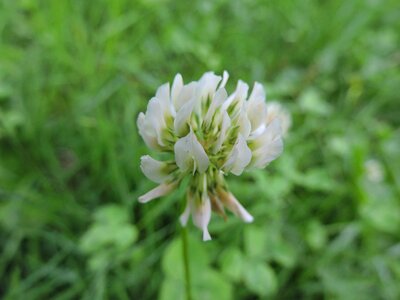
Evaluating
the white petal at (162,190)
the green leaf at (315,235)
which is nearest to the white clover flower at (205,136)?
the white petal at (162,190)

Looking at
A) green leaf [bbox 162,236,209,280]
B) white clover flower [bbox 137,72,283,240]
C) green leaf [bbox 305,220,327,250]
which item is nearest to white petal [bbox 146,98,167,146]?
white clover flower [bbox 137,72,283,240]

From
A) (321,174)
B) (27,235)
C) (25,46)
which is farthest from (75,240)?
(25,46)

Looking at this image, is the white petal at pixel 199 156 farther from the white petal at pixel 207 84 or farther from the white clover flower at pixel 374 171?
the white clover flower at pixel 374 171

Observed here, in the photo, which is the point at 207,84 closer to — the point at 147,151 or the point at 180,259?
the point at 180,259

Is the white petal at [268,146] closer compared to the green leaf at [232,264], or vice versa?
the white petal at [268,146]

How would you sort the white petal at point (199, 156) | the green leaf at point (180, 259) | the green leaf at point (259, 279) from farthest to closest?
the green leaf at point (259, 279), the green leaf at point (180, 259), the white petal at point (199, 156)

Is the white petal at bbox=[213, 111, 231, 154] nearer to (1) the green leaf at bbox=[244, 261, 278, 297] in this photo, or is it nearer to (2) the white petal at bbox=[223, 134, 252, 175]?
(2) the white petal at bbox=[223, 134, 252, 175]

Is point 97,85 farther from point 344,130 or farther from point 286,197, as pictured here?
point 344,130
